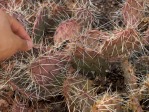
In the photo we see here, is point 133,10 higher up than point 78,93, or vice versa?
point 133,10

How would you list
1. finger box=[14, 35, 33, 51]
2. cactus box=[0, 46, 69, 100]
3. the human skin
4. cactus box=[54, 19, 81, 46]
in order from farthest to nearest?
cactus box=[54, 19, 81, 46], cactus box=[0, 46, 69, 100], finger box=[14, 35, 33, 51], the human skin

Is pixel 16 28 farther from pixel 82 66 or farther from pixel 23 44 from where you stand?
pixel 82 66

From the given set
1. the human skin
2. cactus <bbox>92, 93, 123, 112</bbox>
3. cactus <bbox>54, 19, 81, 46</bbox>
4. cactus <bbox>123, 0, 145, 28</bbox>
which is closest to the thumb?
the human skin

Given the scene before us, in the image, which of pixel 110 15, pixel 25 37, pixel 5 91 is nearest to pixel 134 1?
pixel 110 15

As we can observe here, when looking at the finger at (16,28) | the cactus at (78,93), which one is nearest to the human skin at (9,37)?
the finger at (16,28)

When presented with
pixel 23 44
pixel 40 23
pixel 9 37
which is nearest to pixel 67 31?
pixel 40 23

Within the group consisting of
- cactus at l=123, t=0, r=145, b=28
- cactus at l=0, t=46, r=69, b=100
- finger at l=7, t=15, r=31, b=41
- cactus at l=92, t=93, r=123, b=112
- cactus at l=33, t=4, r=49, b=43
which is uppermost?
finger at l=7, t=15, r=31, b=41

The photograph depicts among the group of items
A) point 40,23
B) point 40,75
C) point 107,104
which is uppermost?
point 40,23

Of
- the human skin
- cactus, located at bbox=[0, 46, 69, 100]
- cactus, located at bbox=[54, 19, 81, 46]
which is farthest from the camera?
cactus, located at bbox=[54, 19, 81, 46]

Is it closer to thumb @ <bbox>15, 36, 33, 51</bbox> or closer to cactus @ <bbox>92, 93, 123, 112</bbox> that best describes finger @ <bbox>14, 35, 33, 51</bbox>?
thumb @ <bbox>15, 36, 33, 51</bbox>

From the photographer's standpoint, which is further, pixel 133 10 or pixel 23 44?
pixel 133 10
